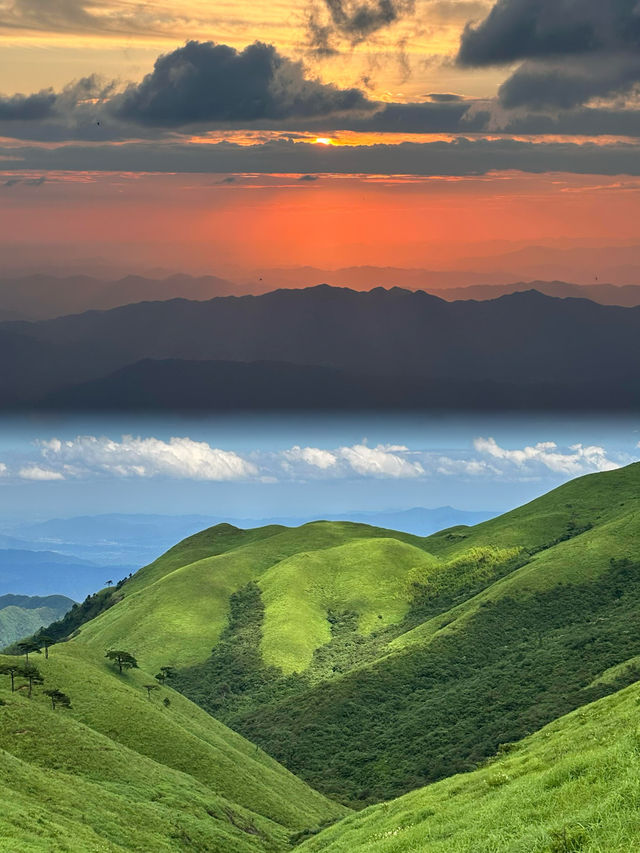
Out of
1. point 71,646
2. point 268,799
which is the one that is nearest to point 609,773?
point 268,799

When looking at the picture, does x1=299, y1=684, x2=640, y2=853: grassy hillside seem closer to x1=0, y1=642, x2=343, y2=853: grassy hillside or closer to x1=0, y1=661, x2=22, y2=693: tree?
x1=0, y1=642, x2=343, y2=853: grassy hillside

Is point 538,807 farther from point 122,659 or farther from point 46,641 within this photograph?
point 122,659

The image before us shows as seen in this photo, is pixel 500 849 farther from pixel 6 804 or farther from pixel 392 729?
pixel 392 729

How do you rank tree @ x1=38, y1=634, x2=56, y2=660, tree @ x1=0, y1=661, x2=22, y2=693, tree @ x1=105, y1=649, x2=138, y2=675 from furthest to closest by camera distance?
tree @ x1=105, y1=649, x2=138, y2=675, tree @ x1=38, y1=634, x2=56, y2=660, tree @ x1=0, y1=661, x2=22, y2=693

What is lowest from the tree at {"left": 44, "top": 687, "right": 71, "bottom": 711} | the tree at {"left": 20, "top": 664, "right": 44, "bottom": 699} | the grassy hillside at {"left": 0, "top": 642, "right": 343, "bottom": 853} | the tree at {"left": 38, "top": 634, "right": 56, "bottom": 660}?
the grassy hillside at {"left": 0, "top": 642, "right": 343, "bottom": 853}

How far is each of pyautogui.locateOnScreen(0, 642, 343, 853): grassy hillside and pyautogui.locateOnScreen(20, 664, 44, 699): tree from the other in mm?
1097

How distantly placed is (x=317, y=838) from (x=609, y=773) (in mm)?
42929

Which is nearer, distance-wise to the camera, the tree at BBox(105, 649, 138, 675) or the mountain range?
the mountain range

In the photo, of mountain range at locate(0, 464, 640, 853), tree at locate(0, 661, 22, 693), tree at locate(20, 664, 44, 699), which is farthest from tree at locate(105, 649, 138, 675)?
tree at locate(0, 661, 22, 693)

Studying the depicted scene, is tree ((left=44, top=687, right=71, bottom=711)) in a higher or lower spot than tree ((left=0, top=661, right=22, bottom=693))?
lower

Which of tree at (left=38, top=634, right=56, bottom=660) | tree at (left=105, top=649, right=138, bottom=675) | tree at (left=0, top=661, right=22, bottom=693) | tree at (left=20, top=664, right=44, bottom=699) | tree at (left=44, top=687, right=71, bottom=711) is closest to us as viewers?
tree at (left=0, top=661, right=22, bottom=693)

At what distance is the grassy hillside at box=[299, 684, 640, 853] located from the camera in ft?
99.8

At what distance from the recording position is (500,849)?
107 ft

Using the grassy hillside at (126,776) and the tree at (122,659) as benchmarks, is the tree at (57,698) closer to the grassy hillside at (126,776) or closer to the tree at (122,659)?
the grassy hillside at (126,776)
